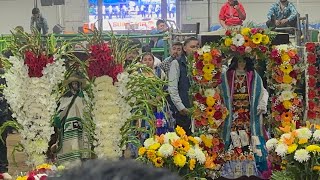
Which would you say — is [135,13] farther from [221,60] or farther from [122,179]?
[122,179]

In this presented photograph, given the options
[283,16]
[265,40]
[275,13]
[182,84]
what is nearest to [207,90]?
[265,40]

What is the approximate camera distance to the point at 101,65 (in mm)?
4305

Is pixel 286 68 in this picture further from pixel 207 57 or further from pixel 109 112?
pixel 109 112

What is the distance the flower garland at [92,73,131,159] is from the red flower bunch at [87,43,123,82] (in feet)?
0.11

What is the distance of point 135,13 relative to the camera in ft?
59.2

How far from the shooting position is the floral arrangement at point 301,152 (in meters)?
4.89

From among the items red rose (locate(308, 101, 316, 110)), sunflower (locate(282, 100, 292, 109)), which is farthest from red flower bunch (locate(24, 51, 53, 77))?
red rose (locate(308, 101, 316, 110))

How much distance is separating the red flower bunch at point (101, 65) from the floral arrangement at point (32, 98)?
0.27 m

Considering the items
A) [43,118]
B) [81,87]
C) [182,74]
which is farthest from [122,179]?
[182,74]

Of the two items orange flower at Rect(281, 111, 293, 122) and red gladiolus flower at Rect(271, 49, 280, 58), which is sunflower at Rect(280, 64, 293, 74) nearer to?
Result: red gladiolus flower at Rect(271, 49, 280, 58)

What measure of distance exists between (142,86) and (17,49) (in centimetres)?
79

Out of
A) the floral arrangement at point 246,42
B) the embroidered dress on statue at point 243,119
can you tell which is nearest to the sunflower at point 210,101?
the embroidered dress on statue at point 243,119

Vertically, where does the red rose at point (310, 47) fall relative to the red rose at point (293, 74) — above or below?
above

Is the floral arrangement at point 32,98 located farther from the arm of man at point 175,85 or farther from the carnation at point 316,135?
the arm of man at point 175,85
